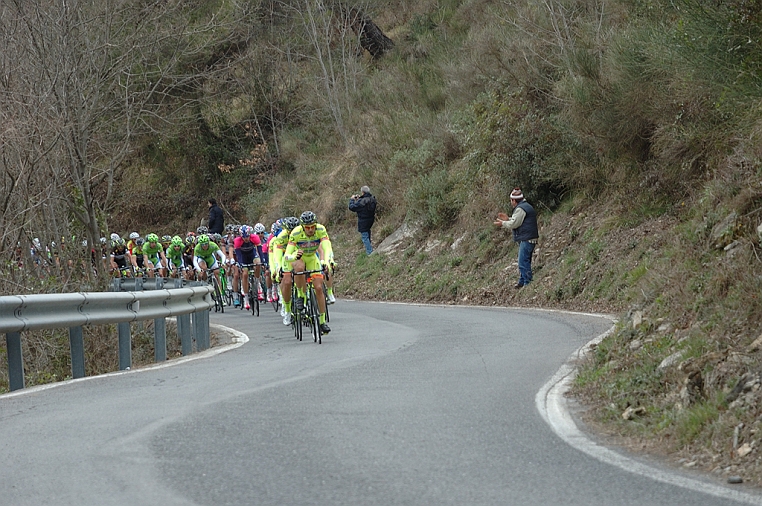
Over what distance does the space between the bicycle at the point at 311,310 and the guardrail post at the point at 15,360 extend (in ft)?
18.5

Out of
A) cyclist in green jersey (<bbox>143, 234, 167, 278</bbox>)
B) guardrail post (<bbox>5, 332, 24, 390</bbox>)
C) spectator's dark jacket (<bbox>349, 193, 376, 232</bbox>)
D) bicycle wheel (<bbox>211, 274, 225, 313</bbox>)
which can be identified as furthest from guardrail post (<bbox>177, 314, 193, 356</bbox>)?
spectator's dark jacket (<bbox>349, 193, 376, 232</bbox>)

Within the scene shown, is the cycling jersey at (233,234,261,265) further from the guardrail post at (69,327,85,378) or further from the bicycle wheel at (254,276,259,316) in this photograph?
the guardrail post at (69,327,85,378)

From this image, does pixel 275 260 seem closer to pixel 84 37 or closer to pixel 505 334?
pixel 505 334

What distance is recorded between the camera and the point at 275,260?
17.8 meters

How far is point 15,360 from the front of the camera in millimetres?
10750

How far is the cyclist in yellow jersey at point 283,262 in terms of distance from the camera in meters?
17.4

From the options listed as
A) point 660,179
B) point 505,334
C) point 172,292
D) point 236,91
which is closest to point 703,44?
point 505,334

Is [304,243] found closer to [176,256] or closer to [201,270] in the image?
[201,270]

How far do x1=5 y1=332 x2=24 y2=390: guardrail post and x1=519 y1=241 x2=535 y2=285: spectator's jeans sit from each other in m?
14.1

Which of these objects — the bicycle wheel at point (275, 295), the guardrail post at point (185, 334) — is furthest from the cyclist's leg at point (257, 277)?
the guardrail post at point (185, 334)

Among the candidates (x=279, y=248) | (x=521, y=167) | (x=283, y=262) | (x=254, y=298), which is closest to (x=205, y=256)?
(x=254, y=298)

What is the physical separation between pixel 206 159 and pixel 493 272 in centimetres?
2569

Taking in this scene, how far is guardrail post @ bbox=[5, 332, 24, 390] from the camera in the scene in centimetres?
1071

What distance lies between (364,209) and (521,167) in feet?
25.9
